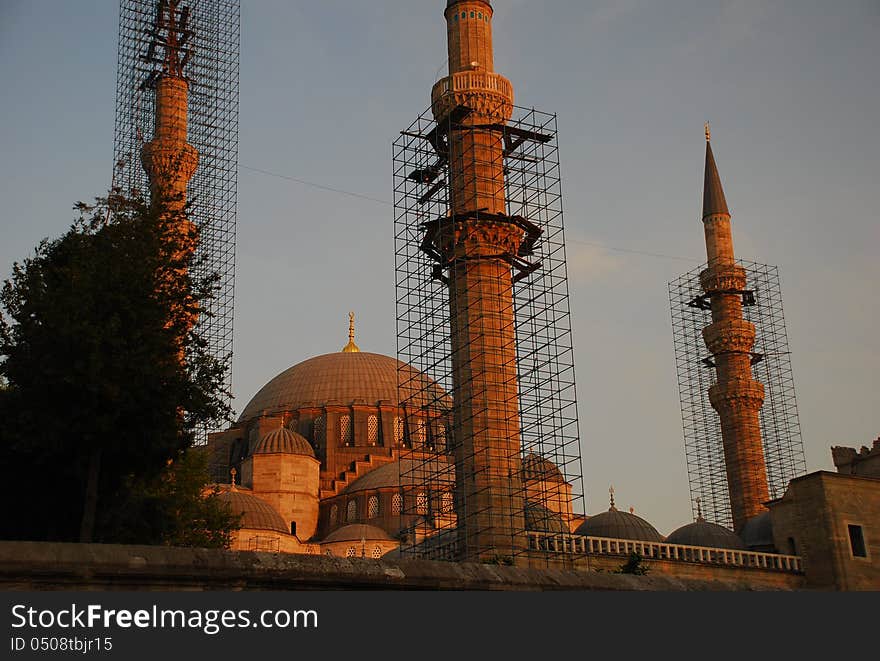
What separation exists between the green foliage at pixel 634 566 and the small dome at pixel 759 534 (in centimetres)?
714

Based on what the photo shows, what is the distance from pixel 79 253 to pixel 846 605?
45.6 feet

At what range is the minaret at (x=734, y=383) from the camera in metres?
41.9

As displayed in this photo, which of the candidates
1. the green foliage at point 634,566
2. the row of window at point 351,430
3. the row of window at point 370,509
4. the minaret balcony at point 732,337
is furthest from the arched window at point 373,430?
the green foliage at point 634,566

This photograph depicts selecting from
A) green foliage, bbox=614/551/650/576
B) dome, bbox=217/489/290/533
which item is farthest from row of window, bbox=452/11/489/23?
dome, bbox=217/489/290/533

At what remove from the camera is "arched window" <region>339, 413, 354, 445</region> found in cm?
5510

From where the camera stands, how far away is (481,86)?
3222cm

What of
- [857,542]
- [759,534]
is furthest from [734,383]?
[857,542]

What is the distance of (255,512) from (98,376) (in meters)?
29.5

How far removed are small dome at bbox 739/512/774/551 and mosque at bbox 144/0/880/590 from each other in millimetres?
47

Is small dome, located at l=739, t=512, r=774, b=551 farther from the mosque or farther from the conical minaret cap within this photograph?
the conical minaret cap

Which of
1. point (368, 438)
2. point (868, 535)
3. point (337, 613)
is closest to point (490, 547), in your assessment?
point (868, 535)

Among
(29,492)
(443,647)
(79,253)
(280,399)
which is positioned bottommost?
(443,647)

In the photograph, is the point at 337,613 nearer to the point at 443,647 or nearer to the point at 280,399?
the point at 443,647

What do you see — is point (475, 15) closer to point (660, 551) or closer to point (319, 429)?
point (660, 551)
